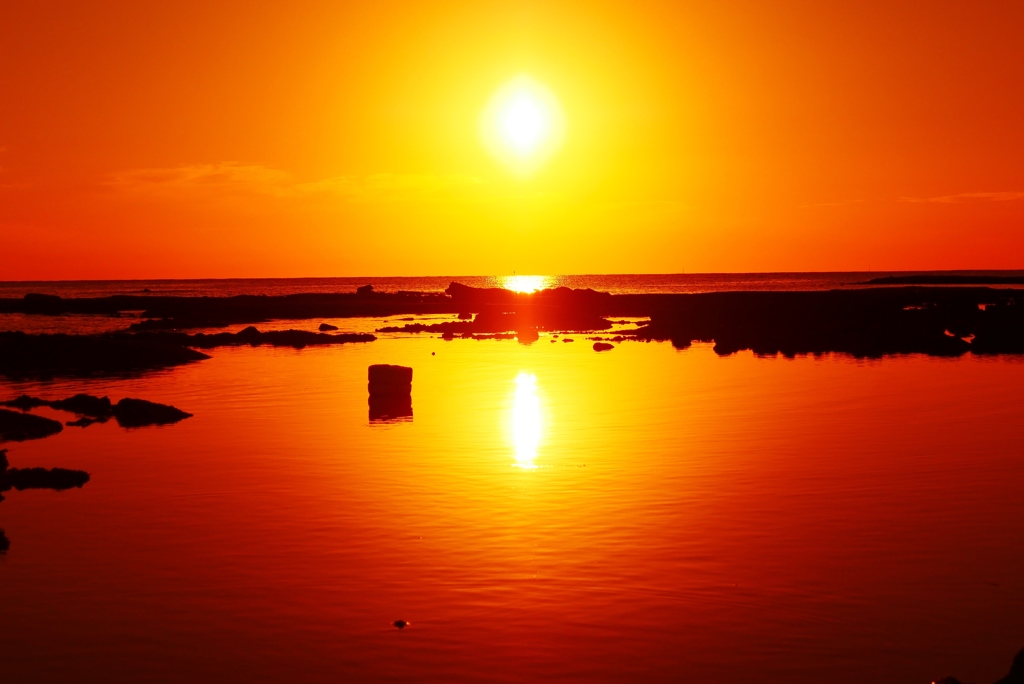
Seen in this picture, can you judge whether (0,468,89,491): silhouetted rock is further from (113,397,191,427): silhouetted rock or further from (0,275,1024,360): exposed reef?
(0,275,1024,360): exposed reef

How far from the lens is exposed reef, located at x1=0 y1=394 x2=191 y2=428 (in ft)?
103

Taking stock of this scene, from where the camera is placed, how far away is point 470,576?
14797mm

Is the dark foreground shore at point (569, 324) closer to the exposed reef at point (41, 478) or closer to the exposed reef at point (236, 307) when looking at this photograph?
the exposed reef at point (236, 307)

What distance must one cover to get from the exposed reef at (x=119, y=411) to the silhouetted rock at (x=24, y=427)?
54mm

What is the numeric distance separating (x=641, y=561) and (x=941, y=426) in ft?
56.0

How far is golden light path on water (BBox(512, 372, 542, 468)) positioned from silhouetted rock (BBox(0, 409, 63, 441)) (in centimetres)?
1368

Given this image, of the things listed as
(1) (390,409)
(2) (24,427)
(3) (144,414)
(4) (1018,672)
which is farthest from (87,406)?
(4) (1018,672)

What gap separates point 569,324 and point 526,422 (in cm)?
6622

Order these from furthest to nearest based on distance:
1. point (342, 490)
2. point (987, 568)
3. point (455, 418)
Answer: point (455, 418)
point (342, 490)
point (987, 568)

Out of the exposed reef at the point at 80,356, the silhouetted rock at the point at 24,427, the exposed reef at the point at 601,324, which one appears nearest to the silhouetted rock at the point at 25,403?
the silhouetted rock at the point at 24,427

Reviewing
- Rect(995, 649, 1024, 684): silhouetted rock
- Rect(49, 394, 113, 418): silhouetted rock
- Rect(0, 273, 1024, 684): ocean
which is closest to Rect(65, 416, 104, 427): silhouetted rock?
Rect(49, 394, 113, 418): silhouetted rock

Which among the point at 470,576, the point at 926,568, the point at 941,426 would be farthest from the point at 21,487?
the point at 941,426

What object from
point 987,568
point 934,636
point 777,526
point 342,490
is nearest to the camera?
point 934,636

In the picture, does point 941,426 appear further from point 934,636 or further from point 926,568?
point 934,636
